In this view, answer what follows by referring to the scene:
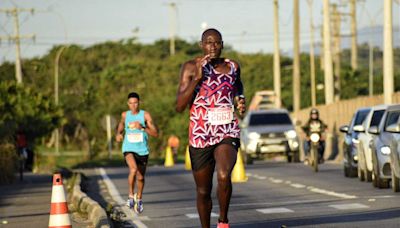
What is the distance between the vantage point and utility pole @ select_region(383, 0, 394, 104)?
39156mm

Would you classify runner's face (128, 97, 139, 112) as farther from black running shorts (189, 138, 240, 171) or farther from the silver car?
black running shorts (189, 138, 240, 171)

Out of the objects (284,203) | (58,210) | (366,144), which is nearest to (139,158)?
(284,203)

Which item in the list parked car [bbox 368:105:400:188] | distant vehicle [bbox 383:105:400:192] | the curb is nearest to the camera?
the curb

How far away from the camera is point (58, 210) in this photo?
12.2 m

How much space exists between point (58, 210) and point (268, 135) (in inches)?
1208

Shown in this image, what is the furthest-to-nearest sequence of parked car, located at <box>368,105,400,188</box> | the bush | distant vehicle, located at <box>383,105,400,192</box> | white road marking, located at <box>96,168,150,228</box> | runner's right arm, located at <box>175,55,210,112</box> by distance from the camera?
the bush → parked car, located at <box>368,105,400,188</box> → distant vehicle, located at <box>383,105,400,192</box> → white road marking, located at <box>96,168,150,228</box> → runner's right arm, located at <box>175,55,210,112</box>

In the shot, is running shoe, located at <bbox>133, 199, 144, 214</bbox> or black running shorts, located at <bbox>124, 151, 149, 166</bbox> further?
black running shorts, located at <bbox>124, 151, 149, 166</bbox>

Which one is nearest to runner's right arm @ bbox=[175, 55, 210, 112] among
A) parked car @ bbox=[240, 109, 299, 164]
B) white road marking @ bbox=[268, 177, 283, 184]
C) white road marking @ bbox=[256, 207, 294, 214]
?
white road marking @ bbox=[256, 207, 294, 214]

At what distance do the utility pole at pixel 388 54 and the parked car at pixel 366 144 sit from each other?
38.2 feet

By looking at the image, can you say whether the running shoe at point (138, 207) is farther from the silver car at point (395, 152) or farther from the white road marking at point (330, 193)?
the silver car at point (395, 152)

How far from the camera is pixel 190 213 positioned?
19156 mm

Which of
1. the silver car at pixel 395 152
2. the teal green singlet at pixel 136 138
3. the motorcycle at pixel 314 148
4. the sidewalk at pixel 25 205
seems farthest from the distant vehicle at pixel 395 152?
the motorcycle at pixel 314 148

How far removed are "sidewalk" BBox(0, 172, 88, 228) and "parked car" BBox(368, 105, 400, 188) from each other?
5850 millimetres

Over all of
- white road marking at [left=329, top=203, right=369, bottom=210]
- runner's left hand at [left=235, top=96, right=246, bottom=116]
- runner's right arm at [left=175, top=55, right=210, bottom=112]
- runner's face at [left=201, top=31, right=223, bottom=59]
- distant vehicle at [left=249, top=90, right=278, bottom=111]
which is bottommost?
distant vehicle at [left=249, top=90, right=278, bottom=111]
